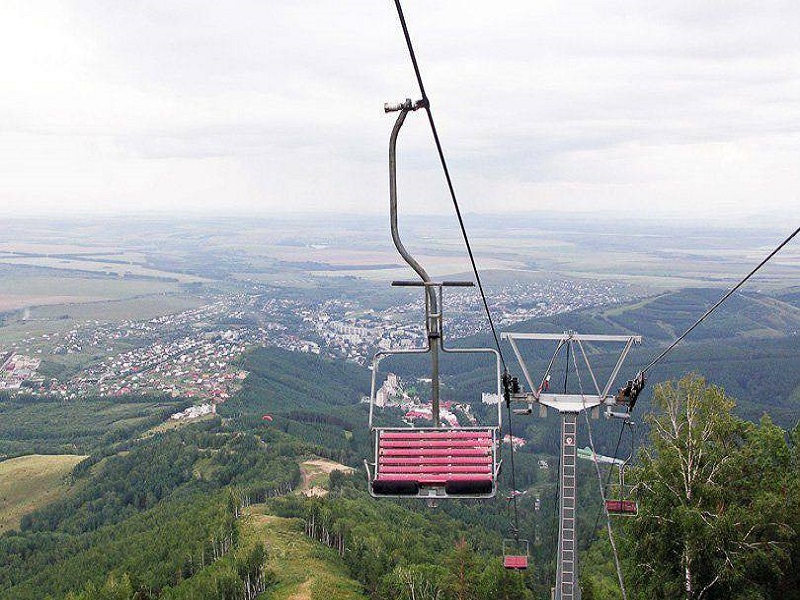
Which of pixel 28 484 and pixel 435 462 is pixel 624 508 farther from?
pixel 28 484

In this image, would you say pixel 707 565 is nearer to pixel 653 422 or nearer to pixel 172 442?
pixel 653 422

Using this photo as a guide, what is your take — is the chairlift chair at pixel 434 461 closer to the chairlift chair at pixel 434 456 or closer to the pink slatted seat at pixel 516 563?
the chairlift chair at pixel 434 456

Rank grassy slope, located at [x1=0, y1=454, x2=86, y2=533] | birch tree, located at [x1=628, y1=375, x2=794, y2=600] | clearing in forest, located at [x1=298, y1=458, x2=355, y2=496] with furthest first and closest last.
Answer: grassy slope, located at [x1=0, y1=454, x2=86, y2=533] → clearing in forest, located at [x1=298, y1=458, x2=355, y2=496] → birch tree, located at [x1=628, y1=375, x2=794, y2=600]

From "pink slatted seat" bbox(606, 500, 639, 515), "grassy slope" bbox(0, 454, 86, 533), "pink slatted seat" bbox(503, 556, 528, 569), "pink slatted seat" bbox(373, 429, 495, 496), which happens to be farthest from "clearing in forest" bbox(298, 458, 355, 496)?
"pink slatted seat" bbox(373, 429, 495, 496)

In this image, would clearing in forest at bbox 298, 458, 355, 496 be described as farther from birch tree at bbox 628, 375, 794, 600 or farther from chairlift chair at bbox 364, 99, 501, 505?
chairlift chair at bbox 364, 99, 501, 505

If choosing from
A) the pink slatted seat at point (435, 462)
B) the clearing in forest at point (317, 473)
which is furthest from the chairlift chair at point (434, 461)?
the clearing in forest at point (317, 473)

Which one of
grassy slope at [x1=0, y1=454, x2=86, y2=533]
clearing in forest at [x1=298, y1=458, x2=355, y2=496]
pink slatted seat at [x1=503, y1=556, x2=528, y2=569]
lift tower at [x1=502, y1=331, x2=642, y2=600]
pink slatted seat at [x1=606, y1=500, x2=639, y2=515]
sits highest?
lift tower at [x1=502, y1=331, x2=642, y2=600]

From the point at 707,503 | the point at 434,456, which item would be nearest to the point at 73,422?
the point at 707,503
